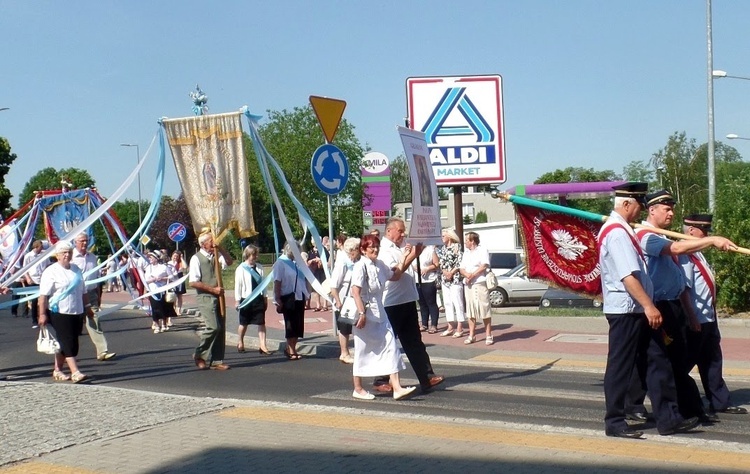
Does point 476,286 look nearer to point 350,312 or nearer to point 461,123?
point 350,312

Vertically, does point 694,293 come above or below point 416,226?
below

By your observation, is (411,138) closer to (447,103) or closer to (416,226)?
(416,226)

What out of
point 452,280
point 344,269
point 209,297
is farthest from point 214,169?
point 452,280

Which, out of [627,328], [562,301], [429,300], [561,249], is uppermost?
[561,249]

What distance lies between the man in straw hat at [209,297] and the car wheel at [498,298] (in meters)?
12.9

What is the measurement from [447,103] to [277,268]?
6149mm

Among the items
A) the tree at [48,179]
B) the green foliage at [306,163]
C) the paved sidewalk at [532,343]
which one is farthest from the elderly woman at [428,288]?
the tree at [48,179]

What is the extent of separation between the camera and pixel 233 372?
12180mm

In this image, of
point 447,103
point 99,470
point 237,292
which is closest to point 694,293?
point 99,470

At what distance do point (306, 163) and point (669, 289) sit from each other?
44.0 metres

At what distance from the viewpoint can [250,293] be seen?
14383mm

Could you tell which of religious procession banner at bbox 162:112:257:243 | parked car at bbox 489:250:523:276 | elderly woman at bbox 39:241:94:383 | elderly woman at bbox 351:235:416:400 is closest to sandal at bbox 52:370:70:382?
elderly woman at bbox 39:241:94:383

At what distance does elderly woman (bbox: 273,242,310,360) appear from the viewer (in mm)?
13617

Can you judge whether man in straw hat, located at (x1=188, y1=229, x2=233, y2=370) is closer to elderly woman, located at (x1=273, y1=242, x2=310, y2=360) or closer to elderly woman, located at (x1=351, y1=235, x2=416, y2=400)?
elderly woman, located at (x1=273, y1=242, x2=310, y2=360)
